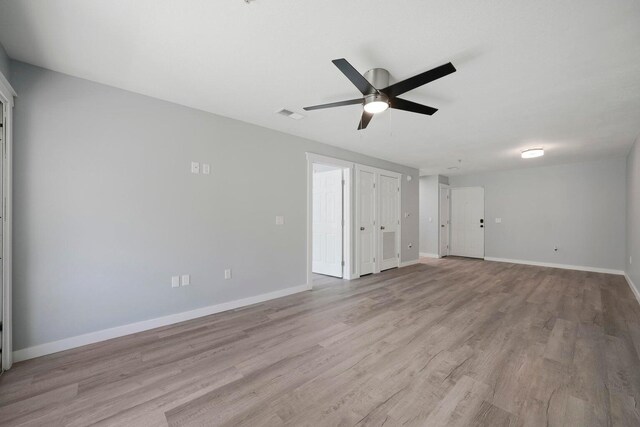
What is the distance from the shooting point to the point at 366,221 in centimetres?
536

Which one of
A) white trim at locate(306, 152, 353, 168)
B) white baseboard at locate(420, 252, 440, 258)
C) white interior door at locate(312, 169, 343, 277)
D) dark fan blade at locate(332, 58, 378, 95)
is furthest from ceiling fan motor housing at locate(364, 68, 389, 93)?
white baseboard at locate(420, 252, 440, 258)

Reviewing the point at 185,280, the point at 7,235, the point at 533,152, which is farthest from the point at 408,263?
the point at 7,235

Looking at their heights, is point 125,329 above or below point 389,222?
below

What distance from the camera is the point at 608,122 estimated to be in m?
3.41

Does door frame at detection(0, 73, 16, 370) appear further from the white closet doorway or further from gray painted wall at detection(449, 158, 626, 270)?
gray painted wall at detection(449, 158, 626, 270)

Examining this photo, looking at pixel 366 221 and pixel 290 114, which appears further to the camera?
pixel 366 221

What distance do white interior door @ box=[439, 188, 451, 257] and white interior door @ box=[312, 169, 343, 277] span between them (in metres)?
4.29

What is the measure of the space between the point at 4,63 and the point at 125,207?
4.59 ft

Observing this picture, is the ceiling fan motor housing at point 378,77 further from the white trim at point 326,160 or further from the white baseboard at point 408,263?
the white baseboard at point 408,263

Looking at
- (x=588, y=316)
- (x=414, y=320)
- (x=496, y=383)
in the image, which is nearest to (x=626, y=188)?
(x=588, y=316)

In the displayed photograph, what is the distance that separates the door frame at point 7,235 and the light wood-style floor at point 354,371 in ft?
0.78

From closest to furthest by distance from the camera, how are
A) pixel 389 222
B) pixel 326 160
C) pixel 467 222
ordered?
pixel 326 160 < pixel 389 222 < pixel 467 222

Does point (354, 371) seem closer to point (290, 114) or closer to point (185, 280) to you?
point (185, 280)

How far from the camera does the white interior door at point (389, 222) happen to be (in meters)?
5.76
